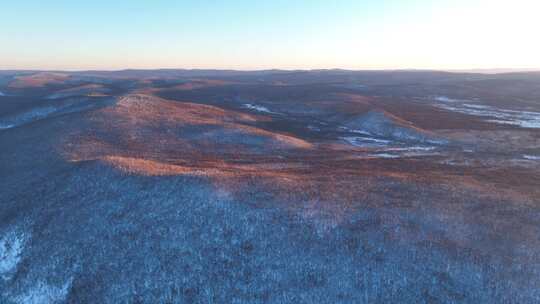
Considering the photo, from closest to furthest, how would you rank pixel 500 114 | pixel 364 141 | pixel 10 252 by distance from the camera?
1. pixel 10 252
2. pixel 364 141
3. pixel 500 114

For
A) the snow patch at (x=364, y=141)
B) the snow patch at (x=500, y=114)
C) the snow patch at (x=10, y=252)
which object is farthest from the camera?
the snow patch at (x=500, y=114)

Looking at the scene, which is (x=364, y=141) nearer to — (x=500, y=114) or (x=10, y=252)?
(x=10, y=252)

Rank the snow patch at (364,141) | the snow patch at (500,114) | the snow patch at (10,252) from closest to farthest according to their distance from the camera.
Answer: the snow patch at (10,252), the snow patch at (364,141), the snow patch at (500,114)

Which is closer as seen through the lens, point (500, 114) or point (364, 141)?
point (364, 141)

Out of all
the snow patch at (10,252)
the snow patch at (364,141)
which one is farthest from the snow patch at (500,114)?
the snow patch at (10,252)

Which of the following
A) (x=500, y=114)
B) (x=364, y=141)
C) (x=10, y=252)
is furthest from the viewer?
(x=500, y=114)

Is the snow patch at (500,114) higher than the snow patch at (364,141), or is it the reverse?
the snow patch at (500,114)

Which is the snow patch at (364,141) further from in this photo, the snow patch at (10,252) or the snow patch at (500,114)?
the snow patch at (10,252)

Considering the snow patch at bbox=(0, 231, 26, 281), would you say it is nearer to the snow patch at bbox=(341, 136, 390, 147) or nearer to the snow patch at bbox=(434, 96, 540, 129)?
the snow patch at bbox=(341, 136, 390, 147)

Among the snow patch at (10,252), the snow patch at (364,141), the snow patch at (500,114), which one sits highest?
the snow patch at (500,114)

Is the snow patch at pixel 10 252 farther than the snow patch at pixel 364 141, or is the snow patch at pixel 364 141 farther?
the snow patch at pixel 364 141

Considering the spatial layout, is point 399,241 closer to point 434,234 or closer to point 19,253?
point 434,234

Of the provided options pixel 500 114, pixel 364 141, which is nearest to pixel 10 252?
pixel 364 141
